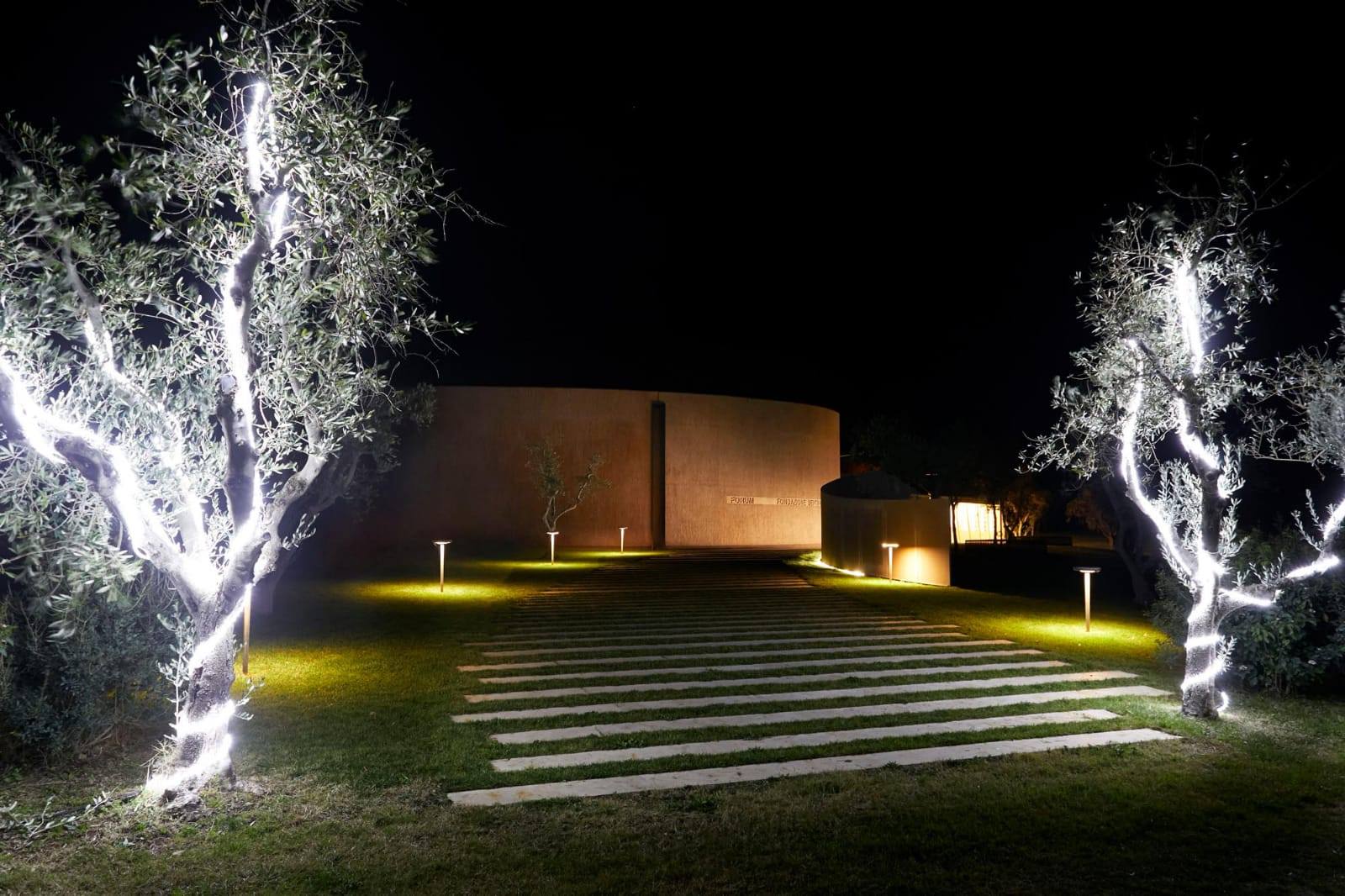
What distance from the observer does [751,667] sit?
38.0 ft

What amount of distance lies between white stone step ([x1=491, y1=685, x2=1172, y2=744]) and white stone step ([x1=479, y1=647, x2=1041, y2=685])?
209 cm

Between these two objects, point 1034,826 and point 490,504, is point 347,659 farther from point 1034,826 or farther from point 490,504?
point 490,504

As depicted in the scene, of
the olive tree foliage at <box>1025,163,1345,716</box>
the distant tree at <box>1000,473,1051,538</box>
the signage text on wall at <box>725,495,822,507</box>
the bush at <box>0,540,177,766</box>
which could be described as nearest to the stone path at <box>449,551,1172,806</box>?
the olive tree foliage at <box>1025,163,1345,716</box>

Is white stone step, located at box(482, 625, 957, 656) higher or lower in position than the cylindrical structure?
lower

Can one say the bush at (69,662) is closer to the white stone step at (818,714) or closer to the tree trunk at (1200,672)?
the white stone step at (818,714)

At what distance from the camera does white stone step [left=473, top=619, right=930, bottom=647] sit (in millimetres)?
13344

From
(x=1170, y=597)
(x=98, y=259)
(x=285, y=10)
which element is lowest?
(x=1170, y=597)

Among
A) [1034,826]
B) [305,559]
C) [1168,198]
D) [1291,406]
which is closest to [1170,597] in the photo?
[1291,406]

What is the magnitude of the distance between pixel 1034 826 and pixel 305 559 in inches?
1117

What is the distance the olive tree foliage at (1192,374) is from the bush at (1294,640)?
0.46 m

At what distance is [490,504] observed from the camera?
35.1m

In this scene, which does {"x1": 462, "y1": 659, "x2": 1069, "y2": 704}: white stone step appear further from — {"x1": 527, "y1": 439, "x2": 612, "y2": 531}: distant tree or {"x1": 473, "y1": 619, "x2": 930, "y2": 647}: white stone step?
{"x1": 527, "y1": 439, "x2": 612, "y2": 531}: distant tree

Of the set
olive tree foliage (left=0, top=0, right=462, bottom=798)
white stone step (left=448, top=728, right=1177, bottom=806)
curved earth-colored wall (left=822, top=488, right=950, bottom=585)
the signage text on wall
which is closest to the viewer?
olive tree foliage (left=0, top=0, right=462, bottom=798)

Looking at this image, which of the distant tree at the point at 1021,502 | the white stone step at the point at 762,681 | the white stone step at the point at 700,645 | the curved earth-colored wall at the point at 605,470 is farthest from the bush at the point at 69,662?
the distant tree at the point at 1021,502
